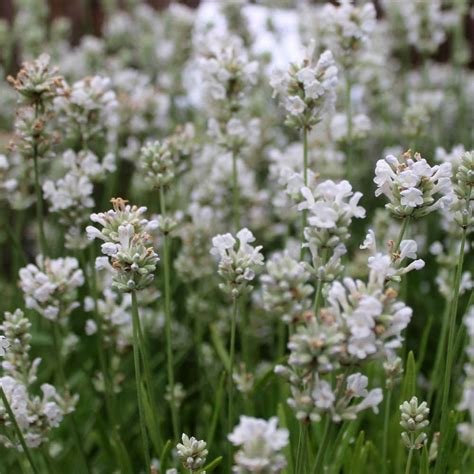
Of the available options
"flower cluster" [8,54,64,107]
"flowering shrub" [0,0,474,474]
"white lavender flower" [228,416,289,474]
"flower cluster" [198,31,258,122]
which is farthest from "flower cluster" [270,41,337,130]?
"white lavender flower" [228,416,289,474]

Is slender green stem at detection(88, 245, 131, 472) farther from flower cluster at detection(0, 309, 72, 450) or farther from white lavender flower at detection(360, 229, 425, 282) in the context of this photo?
white lavender flower at detection(360, 229, 425, 282)

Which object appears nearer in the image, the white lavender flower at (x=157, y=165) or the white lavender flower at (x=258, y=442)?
the white lavender flower at (x=258, y=442)

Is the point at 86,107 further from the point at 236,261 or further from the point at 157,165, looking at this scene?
the point at 236,261

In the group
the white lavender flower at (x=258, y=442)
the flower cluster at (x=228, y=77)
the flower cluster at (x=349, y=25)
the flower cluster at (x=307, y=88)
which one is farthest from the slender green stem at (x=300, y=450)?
the flower cluster at (x=349, y=25)

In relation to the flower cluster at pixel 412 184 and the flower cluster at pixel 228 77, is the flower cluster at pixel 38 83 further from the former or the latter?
the flower cluster at pixel 412 184

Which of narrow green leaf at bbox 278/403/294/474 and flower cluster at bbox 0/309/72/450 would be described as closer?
flower cluster at bbox 0/309/72/450

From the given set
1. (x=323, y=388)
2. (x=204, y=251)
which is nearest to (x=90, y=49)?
(x=204, y=251)

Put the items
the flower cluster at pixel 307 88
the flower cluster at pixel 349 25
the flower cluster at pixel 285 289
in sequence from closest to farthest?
the flower cluster at pixel 285 289
the flower cluster at pixel 307 88
the flower cluster at pixel 349 25

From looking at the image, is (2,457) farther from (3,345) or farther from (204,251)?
(3,345)
